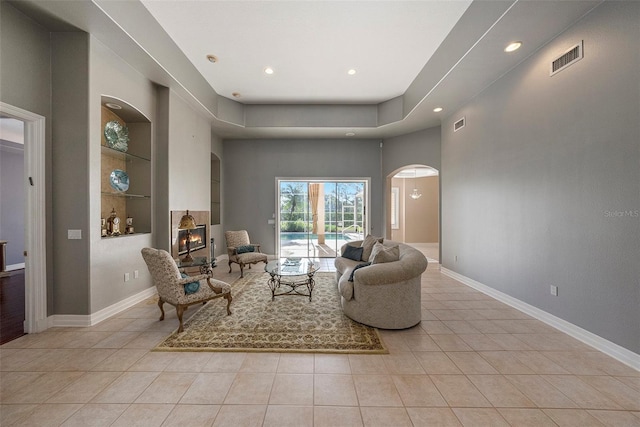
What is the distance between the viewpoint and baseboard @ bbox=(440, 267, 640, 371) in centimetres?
229

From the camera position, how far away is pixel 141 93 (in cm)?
386

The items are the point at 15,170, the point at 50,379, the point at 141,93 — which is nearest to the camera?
the point at 50,379

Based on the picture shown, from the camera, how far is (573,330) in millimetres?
→ 2777

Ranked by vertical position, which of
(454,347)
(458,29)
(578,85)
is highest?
(458,29)

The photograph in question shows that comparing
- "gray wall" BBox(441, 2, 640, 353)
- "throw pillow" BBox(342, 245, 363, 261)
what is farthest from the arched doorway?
"throw pillow" BBox(342, 245, 363, 261)

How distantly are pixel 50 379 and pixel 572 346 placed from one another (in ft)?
16.2

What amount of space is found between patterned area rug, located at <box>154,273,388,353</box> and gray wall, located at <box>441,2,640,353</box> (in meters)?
2.31

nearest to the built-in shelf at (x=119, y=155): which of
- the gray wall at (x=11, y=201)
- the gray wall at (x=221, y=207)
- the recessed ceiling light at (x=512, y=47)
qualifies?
the gray wall at (x=221, y=207)

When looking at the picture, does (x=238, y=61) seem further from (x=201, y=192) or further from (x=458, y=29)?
(x=458, y=29)

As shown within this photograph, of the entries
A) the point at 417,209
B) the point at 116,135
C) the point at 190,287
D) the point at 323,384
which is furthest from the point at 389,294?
the point at 417,209

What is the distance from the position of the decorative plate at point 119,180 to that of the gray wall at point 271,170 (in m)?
3.21

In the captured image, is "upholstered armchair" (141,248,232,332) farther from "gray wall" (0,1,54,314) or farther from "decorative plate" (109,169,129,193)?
"decorative plate" (109,169,129,193)

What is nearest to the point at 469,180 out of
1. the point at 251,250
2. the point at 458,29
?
the point at 458,29

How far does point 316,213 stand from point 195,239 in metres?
3.32
